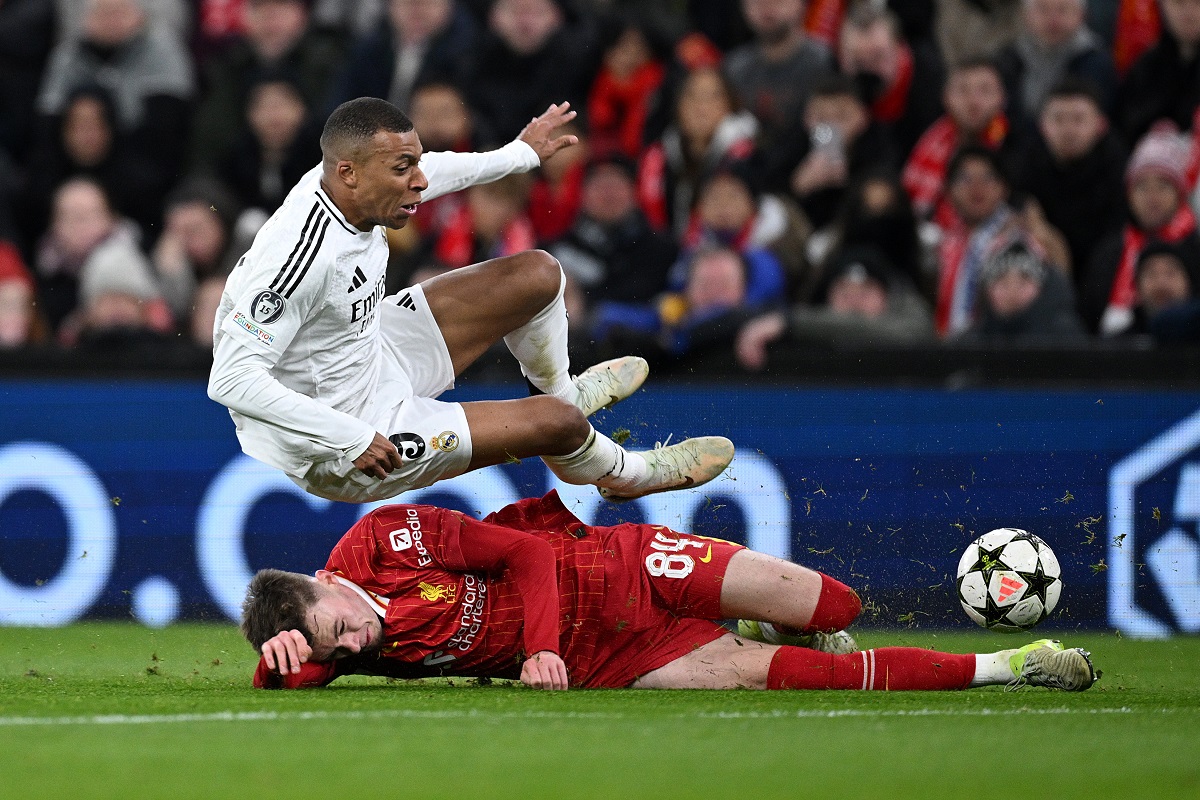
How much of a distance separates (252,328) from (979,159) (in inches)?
238

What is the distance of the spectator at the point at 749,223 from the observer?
11242 millimetres

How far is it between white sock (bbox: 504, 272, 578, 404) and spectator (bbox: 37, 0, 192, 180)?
20.7 ft

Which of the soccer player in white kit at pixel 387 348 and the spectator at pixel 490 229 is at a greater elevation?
the spectator at pixel 490 229

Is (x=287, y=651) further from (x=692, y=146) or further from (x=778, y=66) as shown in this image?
(x=778, y=66)

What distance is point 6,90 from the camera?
44.4ft

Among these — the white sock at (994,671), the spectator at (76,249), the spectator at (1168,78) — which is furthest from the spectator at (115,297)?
the spectator at (1168,78)

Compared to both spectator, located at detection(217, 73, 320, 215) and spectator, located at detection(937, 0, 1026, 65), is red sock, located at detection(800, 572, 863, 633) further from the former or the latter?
spectator, located at detection(217, 73, 320, 215)

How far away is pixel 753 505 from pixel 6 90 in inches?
305

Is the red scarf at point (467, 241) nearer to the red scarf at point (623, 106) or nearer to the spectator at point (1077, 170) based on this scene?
the red scarf at point (623, 106)

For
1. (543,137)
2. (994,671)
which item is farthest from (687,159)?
(994,671)

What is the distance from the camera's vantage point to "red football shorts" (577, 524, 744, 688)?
682 centimetres

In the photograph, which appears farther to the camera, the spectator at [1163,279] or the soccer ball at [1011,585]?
the spectator at [1163,279]

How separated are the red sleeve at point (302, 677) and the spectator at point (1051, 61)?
6972 millimetres

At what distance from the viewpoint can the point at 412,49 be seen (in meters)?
12.8
